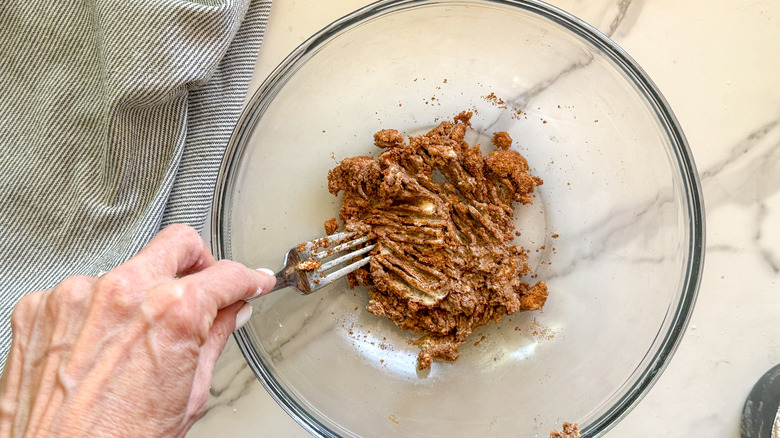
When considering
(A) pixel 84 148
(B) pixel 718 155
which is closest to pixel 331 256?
(A) pixel 84 148

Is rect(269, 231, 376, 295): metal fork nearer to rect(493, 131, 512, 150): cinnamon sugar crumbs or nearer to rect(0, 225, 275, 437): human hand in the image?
rect(0, 225, 275, 437): human hand

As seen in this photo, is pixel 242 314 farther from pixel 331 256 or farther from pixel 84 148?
pixel 84 148

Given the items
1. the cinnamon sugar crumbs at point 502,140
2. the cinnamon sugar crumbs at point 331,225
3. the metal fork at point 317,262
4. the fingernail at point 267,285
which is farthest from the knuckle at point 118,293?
the cinnamon sugar crumbs at point 502,140

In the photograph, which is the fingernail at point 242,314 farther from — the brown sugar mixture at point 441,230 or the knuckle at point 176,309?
the brown sugar mixture at point 441,230

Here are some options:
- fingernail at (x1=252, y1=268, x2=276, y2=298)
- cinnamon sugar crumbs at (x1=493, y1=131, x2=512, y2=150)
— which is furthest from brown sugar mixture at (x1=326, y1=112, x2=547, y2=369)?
fingernail at (x1=252, y1=268, x2=276, y2=298)

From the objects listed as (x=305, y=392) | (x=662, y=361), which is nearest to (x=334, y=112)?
(x=305, y=392)

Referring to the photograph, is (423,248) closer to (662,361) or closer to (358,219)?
(358,219)
